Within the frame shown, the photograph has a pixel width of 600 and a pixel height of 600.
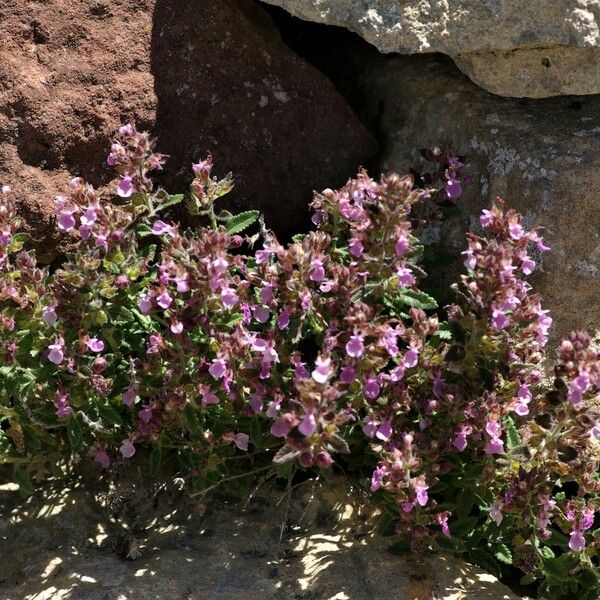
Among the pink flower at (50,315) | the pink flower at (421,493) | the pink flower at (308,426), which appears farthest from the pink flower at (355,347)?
the pink flower at (50,315)

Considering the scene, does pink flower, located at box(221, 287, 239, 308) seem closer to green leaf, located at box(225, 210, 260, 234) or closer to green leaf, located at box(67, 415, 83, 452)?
green leaf, located at box(225, 210, 260, 234)

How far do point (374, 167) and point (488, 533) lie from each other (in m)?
2.07

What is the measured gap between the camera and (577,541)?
12.6 feet

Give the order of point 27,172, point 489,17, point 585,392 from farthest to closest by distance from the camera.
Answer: point 27,172
point 489,17
point 585,392

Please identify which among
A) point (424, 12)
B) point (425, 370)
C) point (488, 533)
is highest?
point (424, 12)

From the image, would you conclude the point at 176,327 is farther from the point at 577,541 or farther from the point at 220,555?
the point at 577,541

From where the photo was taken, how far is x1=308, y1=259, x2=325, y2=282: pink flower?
3863mm

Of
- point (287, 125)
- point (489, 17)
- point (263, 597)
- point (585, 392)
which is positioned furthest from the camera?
point (287, 125)

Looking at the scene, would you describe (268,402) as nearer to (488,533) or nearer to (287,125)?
(488,533)

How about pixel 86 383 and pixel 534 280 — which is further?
pixel 534 280

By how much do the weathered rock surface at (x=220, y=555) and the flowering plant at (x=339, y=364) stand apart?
194mm

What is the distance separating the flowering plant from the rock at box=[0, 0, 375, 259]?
57cm

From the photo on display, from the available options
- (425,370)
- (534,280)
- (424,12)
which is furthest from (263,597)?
(424,12)

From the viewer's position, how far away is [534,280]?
14.7 ft
